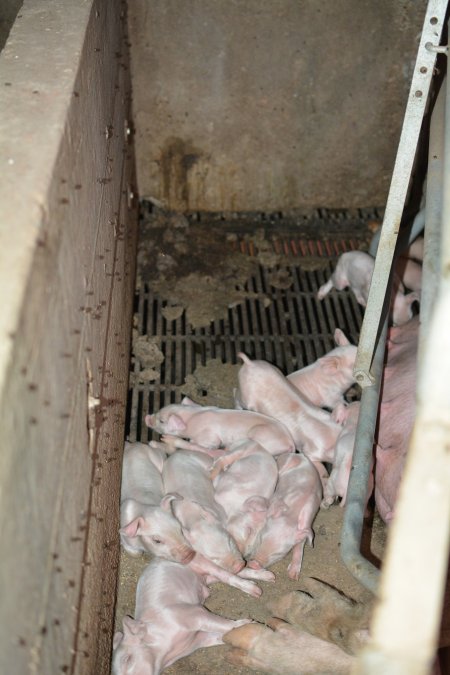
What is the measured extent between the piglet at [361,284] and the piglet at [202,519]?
1.49 metres

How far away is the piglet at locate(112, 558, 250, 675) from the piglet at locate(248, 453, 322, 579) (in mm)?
284

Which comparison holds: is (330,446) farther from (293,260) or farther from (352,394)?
(293,260)

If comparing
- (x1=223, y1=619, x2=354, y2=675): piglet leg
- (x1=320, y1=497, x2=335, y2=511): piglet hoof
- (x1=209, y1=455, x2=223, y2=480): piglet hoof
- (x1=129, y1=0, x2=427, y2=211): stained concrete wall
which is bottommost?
(x1=223, y1=619, x2=354, y2=675): piglet leg

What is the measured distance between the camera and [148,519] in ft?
9.73

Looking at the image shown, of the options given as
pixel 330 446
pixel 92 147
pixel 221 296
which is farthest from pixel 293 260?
pixel 92 147

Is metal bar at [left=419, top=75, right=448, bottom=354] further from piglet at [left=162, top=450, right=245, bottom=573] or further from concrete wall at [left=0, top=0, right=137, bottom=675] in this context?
piglet at [left=162, top=450, right=245, bottom=573]

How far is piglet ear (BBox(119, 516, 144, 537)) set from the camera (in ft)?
9.55

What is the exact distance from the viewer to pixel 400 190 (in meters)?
2.96

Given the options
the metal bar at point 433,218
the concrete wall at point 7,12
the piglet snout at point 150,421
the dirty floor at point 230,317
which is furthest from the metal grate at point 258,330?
the concrete wall at point 7,12

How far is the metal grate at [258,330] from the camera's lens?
3.92 metres

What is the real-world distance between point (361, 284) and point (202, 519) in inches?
68.3

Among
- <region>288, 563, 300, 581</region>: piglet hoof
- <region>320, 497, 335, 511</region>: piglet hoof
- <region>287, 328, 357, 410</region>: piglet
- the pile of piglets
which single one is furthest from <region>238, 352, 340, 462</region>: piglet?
<region>288, 563, 300, 581</region>: piglet hoof

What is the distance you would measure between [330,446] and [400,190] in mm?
1170

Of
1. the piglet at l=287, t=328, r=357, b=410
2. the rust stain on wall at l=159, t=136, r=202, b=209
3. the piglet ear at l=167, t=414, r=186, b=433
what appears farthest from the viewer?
the rust stain on wall at l=159, t=136, r=202, b=209
